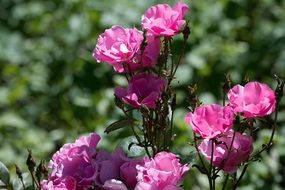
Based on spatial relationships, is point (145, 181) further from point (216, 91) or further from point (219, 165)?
point (216, 91)

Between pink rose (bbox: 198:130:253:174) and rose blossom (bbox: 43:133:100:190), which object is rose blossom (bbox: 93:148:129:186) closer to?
rose blossom (bbox: 43:133:100:190)

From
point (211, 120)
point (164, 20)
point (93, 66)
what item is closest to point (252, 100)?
point (211, 120)

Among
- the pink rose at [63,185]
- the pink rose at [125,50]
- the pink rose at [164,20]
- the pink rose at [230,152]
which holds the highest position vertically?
the pink rose at [164,20]

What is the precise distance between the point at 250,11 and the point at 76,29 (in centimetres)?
80

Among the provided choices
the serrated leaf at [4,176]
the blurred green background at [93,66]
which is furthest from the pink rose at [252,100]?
the blurred green background at [93,66]

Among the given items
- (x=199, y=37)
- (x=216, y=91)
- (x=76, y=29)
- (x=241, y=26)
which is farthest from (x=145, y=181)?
(x=241, y=26)

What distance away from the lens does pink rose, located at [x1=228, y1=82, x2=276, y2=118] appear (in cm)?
121

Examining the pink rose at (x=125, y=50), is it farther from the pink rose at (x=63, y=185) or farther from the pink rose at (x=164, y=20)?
the pink rose at (x=63, y=185)

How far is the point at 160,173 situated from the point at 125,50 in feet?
0.73

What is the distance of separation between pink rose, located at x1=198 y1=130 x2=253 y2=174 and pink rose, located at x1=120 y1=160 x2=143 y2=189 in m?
0.11

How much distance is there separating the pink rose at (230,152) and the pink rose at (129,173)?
0.37 feet

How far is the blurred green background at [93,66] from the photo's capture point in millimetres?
2623

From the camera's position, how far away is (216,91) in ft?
8.88

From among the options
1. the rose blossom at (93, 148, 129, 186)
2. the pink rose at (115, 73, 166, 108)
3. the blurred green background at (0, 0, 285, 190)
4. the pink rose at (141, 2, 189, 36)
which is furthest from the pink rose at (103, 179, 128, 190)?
the blurred green background at (0, 0, 285, 190)
